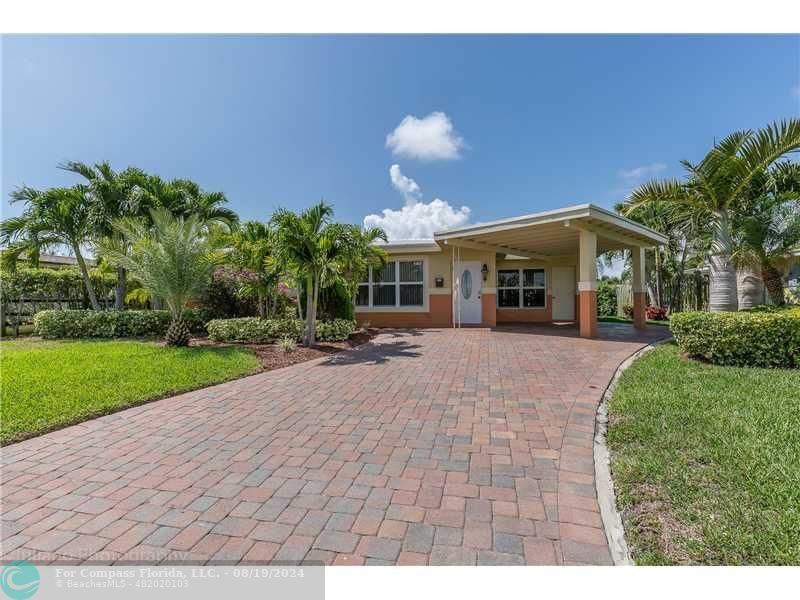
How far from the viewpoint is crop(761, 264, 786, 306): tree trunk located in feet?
28.2

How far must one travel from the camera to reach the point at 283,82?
8.18 metres

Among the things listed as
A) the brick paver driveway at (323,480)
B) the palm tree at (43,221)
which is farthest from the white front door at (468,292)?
the palm tree at (43,221)

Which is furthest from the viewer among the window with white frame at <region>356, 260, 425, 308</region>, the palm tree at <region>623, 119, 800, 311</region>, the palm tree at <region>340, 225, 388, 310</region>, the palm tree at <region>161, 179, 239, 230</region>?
the window with white frame at <region>356, 260, 425, 308</region>

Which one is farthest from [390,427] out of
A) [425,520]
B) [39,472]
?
[39,472]

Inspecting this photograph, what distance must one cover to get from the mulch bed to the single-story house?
389cm

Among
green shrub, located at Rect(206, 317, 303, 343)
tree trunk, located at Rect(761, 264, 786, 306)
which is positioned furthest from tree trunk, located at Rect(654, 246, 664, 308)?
green shrub, located at Rect(206, 317, 303, 343)

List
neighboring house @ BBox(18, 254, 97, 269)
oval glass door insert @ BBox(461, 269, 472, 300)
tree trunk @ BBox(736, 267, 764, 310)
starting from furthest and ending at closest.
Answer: neighboring house @ BBox(18, 254, 97, 269), oval glass door insert @ BBox(461, 269, 472, 300), tree trunk @ BBox(736, 267, 764, 310)

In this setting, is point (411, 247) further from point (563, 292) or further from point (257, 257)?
point (563, 292)

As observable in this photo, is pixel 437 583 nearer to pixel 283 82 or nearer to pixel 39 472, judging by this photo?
pixel 39 472

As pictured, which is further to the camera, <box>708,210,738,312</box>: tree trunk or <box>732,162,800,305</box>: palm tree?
<box>732,162,800,305</box>: palm tree

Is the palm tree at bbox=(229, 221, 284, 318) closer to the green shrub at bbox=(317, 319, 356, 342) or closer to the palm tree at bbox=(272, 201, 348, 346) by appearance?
the palm tree at bbox=(272, 201, 348, 346)

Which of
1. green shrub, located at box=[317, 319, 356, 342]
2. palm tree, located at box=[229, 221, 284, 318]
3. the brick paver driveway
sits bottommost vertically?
the brick paver driveway

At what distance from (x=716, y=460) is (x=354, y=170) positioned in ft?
43.7

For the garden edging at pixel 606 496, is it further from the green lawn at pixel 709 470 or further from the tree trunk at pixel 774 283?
the tree trunk at pixel 774 283
